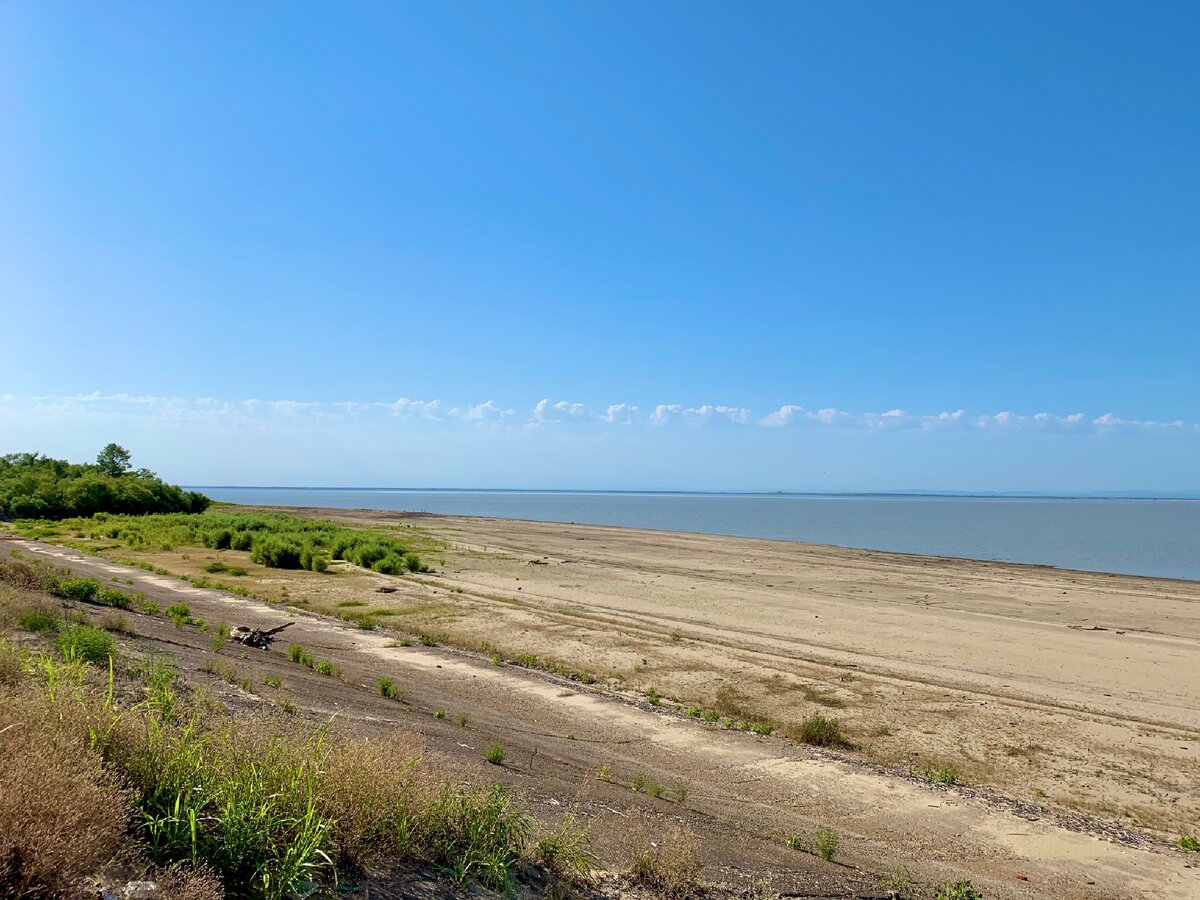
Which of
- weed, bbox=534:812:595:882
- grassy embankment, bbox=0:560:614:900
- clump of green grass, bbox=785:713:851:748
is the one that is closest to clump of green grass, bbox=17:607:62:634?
grassy embankment, bbox=0:560:614:900

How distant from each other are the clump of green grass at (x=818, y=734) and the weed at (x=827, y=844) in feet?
16.4

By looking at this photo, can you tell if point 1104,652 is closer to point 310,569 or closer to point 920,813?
point 920,813

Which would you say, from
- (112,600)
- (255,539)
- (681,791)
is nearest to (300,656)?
(112,600)

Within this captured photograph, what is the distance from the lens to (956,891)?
695 cm

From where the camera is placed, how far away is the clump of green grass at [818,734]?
13.4 meters

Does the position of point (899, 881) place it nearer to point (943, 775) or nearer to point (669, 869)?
point (669, 869)

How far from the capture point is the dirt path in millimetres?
7988

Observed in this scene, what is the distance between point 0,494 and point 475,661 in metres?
68.3

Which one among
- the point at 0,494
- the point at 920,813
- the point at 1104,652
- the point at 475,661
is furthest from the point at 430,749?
the point at 0,494

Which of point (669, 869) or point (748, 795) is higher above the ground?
point (669, 869)

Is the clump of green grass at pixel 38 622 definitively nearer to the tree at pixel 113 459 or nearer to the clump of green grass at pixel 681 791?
the clump of green grass at pixel 681 791

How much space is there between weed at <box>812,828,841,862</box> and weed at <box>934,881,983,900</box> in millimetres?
1035

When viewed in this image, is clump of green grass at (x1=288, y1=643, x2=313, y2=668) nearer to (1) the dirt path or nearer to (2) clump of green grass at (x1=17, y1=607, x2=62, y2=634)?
(1) the dirt path

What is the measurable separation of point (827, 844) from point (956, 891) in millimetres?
1365
